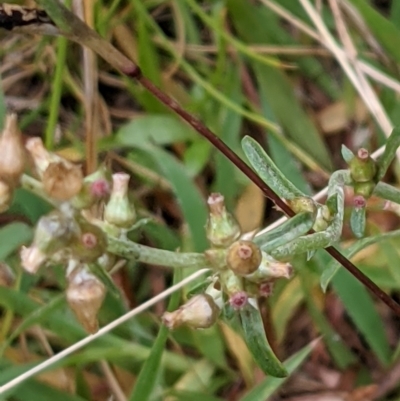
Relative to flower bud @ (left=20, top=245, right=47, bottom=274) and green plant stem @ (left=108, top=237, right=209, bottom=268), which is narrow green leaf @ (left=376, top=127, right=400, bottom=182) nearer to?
green plant stem @ (left=108, top=237, right=209, bottom=268)

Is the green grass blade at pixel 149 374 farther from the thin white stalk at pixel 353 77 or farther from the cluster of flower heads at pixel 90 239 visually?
the thin white stalk at pixel 353 77

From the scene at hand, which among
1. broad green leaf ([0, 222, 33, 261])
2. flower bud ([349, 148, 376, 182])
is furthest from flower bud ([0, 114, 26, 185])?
broad green leaf ([0, 222, 33, 261])

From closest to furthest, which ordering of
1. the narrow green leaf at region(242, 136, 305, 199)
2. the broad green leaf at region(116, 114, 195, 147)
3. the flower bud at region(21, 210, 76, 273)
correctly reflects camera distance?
the flower bud at region(21, 210, 76, 273) < the narrow green leaf at region(242, 136, 305, 199) < the broad green leaf at region(116, 114, 195, 147)

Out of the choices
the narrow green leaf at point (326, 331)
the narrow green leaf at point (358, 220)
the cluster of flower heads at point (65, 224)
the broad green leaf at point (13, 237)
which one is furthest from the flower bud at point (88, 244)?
the narrow green leaf at point (326, 331)

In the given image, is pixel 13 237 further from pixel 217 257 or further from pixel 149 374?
pixel 217 257

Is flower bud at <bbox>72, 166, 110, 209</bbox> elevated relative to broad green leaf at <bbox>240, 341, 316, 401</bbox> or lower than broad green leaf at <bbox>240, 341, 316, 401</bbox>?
elevated

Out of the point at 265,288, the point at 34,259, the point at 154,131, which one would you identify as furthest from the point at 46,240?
the point at 154,131
